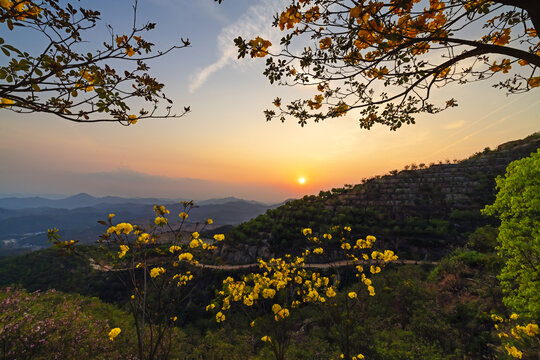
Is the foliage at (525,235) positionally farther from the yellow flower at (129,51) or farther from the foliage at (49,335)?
the foliage at (49,335)

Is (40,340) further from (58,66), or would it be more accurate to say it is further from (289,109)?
(289,109)

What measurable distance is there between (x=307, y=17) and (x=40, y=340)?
8998 millimetres

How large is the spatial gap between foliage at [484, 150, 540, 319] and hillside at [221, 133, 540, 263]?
470 inches

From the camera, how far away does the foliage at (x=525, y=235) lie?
5238 mm

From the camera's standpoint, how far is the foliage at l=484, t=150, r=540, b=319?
17.2ft

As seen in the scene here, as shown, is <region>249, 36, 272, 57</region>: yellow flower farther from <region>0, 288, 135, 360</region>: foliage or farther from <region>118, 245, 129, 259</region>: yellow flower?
<region>0, 288, 135, 360</region>: foliage

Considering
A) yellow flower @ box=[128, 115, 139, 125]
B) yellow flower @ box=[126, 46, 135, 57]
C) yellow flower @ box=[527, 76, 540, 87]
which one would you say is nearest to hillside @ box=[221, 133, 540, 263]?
yellow flower @ box=[527, 76, 540, 87]

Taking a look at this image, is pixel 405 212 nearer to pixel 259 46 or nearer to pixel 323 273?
pixel 323 273

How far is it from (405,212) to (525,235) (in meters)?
17.9

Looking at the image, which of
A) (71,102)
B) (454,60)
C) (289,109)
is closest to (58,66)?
(71,102)

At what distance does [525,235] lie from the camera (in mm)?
5617

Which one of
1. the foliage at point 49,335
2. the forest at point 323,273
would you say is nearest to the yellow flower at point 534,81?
the forest at point 323,273

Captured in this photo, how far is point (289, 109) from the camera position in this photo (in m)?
3.23

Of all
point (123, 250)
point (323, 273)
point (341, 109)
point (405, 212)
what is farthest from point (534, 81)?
point (405, 212)
